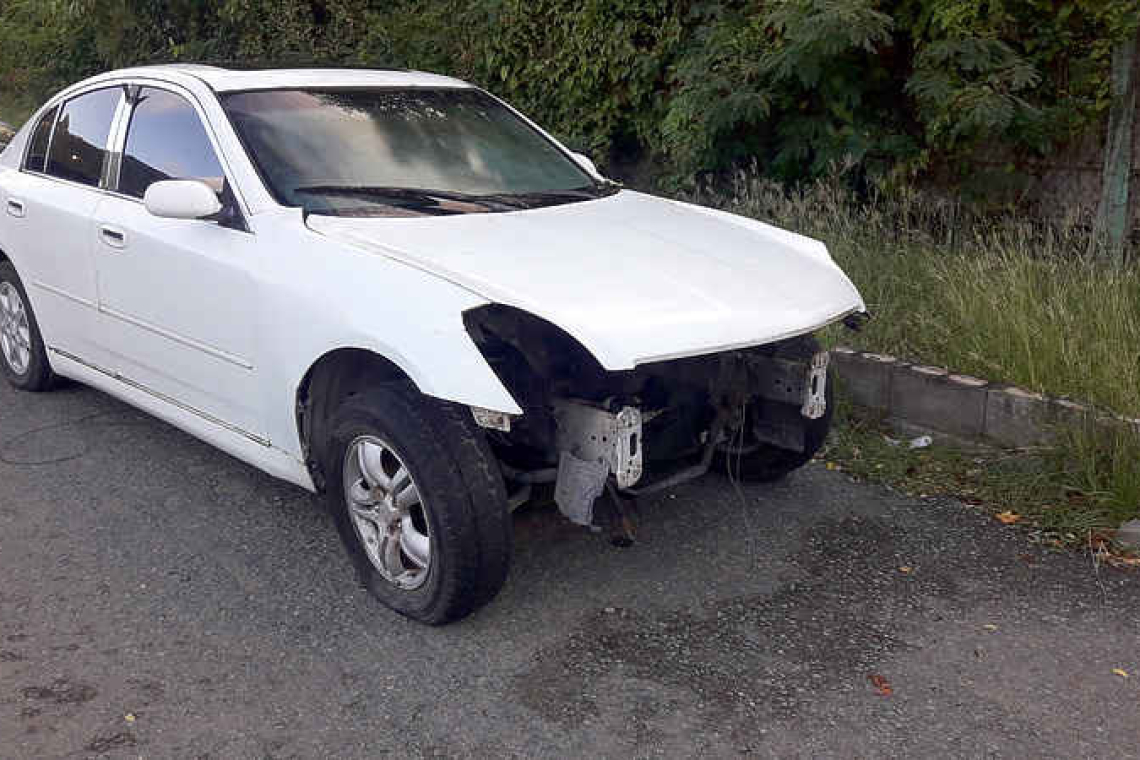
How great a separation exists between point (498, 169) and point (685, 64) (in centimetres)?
315

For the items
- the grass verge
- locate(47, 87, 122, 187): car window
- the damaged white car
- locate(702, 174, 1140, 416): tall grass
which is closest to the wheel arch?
the damaged white car

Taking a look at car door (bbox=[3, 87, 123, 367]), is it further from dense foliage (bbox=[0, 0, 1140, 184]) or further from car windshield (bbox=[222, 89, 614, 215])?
car windshield (bbox=[222, 89, 614, 215])

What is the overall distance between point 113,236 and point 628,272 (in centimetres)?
236

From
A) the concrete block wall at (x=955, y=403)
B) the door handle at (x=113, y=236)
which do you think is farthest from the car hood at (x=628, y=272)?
the door handle at (x=113, y=236)

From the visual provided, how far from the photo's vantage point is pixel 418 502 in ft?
12.3

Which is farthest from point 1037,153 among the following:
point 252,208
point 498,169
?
point 252,208

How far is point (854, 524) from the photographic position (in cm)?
462

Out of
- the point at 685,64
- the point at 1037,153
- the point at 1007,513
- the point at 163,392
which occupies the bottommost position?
the point at 1007,513

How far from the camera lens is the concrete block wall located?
4.84 meters

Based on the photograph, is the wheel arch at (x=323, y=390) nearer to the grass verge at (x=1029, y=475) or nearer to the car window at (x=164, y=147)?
the car window at (x=164, y=147)

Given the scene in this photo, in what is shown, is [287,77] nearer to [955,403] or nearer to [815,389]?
[815,389]

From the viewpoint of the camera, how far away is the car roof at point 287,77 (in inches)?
187

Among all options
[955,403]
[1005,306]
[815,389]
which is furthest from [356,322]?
[1005,306]

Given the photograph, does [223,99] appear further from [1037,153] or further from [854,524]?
[1037,153]
